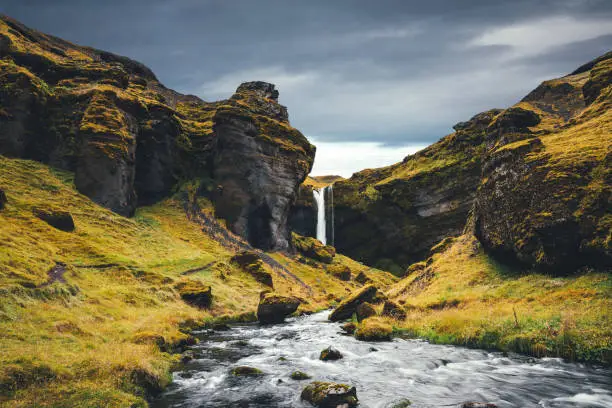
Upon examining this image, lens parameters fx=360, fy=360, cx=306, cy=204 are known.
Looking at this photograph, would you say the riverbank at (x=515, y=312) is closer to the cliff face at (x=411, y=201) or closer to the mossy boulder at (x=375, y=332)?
the mossy boulder at (x=375, y=332)

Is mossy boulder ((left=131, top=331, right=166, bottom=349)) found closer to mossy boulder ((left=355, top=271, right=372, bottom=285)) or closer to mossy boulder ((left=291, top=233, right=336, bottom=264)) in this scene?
mossy boulder ((left=355, top=271, right=372, bottom=285))

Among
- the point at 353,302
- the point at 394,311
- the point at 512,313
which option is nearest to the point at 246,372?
the point at 512,313

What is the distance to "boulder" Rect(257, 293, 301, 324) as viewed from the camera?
4753 cm

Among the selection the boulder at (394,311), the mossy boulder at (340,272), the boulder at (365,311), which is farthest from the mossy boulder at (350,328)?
the mossy boulder at (340,272)

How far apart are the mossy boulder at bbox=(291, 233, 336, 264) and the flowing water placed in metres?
83.8

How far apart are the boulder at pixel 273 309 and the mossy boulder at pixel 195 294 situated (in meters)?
7.11

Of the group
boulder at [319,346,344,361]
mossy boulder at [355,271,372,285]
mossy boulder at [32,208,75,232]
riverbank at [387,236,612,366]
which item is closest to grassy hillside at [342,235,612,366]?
riverbank at [387,236,612,366]

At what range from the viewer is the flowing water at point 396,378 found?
16.2 meters

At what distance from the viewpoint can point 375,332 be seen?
31.1 metres

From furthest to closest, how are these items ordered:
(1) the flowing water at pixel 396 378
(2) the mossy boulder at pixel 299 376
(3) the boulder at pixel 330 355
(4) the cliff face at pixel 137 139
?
(4) the cliff face at pixel 137 139
(3) the boulder at pixel 330 355
(2) the mossy boulder at pixel 299 376
(1) the flowing water at pixel 396 378

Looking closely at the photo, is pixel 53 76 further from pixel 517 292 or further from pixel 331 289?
pixel 517 292

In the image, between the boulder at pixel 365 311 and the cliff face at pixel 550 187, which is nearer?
the cliff face at pixel 550 187

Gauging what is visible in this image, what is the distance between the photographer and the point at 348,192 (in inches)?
5527

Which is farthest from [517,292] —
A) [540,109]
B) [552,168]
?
[540,109]
